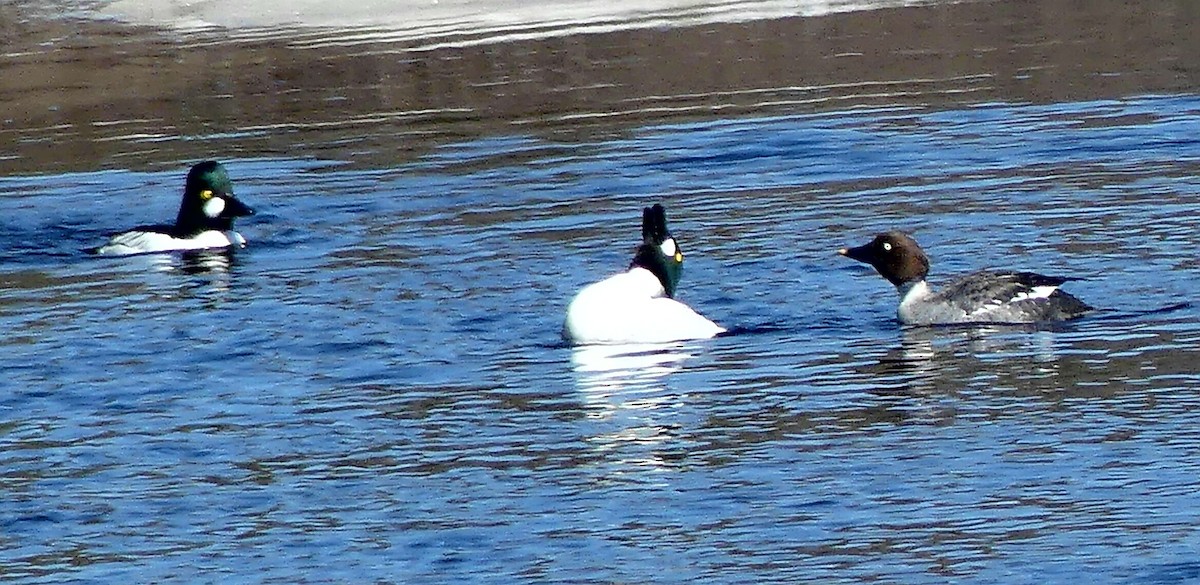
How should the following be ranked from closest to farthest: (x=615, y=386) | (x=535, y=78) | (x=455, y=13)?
(x=615, y=386)
(x=535, y=78)
(x=455, y=13)

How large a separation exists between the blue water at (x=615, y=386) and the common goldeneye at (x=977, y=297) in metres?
0.20

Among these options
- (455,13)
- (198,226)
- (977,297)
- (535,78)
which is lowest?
(977,297)

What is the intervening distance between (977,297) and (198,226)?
6.72 metres

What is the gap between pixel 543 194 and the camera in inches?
704

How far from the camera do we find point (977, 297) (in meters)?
12.6

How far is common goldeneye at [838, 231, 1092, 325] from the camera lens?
12.5 meters

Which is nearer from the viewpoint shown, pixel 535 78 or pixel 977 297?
pixel 977 297

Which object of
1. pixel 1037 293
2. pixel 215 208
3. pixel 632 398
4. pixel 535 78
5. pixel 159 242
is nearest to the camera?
pixel 632 398

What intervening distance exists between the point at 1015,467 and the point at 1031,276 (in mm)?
3348

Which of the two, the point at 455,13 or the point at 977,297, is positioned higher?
the point at 455,13

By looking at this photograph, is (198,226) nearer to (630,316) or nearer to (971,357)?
(630,316)

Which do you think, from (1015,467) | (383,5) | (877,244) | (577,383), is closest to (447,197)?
(877,244)

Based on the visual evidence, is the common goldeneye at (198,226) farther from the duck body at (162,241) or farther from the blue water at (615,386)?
the blue water at (615,386)

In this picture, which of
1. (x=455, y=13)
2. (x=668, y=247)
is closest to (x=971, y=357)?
(x=668, y=247)
